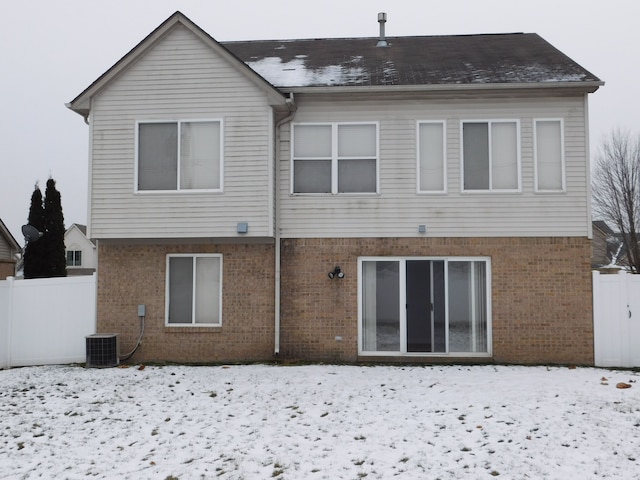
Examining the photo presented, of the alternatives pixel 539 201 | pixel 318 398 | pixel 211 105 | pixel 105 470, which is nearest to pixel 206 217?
pixel 211 105

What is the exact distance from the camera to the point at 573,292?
11.4 metres

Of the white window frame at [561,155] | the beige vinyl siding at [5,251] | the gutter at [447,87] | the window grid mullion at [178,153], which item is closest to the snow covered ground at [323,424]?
the white window frame at [561,155]

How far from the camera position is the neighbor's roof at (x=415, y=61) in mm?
11773

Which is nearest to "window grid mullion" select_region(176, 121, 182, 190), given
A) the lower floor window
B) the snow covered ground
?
the snow covered ground

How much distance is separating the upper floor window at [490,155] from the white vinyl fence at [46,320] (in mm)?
8399

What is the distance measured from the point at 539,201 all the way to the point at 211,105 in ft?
23.0

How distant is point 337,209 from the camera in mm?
11773

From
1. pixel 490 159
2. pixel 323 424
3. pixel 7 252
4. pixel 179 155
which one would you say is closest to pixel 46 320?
pixel 179 155

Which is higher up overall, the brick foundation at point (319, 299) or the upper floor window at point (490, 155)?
the upper floor window at point (490, 155)

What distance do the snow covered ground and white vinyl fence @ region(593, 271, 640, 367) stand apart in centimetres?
63

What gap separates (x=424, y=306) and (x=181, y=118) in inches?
251

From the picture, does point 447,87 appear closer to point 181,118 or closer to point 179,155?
point 181,118

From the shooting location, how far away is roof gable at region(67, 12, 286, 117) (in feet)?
37.1

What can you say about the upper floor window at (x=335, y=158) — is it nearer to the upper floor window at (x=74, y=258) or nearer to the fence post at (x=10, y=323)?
the fence post at (x=10, y=323)
